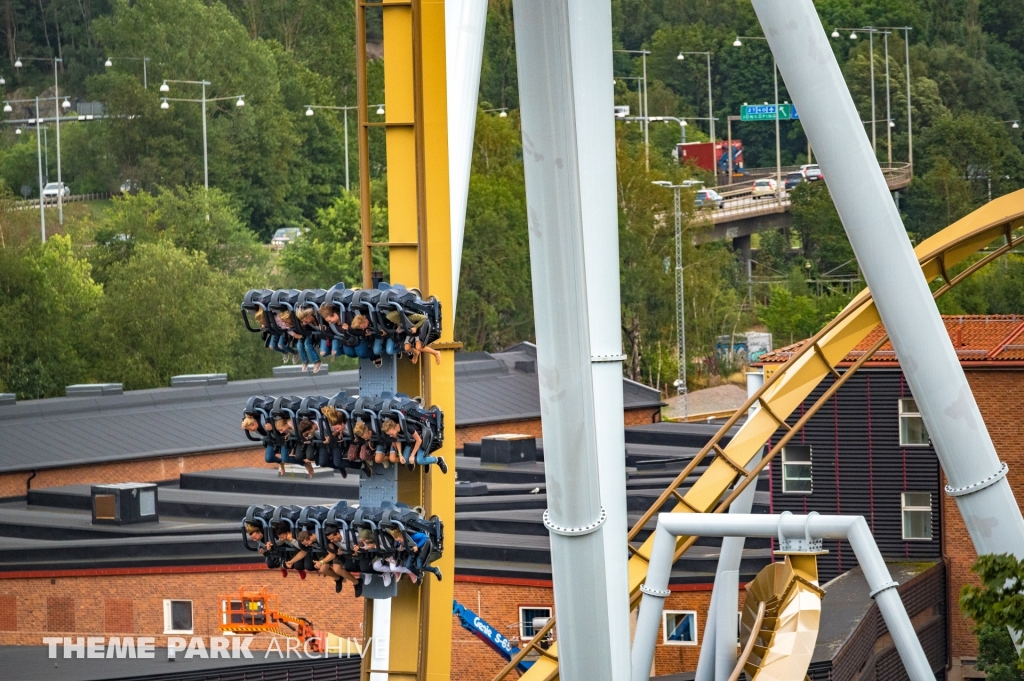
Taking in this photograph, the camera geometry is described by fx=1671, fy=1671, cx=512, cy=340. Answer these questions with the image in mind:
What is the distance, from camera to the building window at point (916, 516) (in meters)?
31.2

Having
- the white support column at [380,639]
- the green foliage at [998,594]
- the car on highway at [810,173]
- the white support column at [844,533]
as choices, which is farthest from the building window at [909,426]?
the car on highway at [810,173]

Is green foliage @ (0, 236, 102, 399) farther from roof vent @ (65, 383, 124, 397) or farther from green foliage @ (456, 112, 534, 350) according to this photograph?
roof vent @ (65, 383, 124, 397)

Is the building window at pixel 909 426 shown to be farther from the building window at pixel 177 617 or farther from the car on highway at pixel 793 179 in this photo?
the car on highway at pixel 793 179

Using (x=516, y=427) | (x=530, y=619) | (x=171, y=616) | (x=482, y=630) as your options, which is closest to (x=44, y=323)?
(x=516, y=427)

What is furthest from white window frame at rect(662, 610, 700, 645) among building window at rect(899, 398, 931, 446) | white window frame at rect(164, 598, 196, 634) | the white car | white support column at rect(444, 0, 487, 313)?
the white car

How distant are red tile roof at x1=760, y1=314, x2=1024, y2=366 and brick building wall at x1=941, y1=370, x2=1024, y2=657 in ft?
1.09

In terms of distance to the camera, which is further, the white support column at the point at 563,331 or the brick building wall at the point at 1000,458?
the brick building wall at the point at 1000,458

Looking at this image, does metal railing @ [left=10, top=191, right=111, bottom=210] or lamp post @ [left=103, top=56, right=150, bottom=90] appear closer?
metal railing @ [left=10, top=191, right=111, bottom=210]

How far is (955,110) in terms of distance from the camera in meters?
100

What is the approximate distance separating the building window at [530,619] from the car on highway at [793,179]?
64.6m

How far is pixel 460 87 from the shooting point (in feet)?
54.3

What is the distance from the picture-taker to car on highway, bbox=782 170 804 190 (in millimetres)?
94963

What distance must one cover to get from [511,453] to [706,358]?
124 ft

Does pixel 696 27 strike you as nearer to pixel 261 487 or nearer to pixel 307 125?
pixel 307 125
